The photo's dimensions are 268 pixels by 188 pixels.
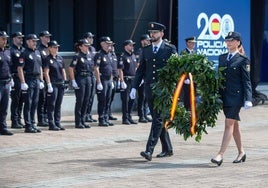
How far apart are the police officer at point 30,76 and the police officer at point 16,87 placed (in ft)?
0.57

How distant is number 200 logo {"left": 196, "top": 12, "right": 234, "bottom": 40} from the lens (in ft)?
72.5

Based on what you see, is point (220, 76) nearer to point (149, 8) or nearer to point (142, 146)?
point (142, 146)

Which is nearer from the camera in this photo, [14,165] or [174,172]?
[174,172]

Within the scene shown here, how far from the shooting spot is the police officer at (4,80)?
1606cm

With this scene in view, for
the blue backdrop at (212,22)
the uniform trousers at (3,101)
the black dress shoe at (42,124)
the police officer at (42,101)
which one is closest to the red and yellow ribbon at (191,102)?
the uniform trousers at (3,101)

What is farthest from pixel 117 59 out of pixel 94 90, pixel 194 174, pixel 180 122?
pixel 194 174

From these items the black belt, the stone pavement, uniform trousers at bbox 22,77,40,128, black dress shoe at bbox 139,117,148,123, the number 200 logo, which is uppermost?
the number 200 logo

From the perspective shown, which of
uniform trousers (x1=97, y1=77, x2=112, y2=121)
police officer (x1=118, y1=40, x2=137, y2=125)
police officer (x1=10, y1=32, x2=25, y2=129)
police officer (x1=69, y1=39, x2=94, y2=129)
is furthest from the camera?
police officer (x1=118, y1=40, x2=137, y2=125)

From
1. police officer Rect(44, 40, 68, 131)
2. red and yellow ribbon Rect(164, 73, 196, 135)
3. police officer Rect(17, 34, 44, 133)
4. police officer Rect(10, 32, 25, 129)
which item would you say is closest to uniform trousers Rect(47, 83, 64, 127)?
police officer Rect(44, 40, 68, 131)

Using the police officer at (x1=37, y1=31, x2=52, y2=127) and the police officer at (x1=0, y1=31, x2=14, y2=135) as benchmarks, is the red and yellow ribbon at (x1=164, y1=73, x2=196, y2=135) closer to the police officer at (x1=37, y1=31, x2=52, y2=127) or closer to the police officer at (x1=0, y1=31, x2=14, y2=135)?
the police officer at (x1=0, y1=31, x2=14, y2=135)

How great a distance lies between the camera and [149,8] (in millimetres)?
21734

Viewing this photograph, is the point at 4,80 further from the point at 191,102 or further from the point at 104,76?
the point at 191,102

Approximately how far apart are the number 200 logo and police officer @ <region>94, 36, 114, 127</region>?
4.49 meters

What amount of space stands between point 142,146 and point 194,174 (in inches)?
139
